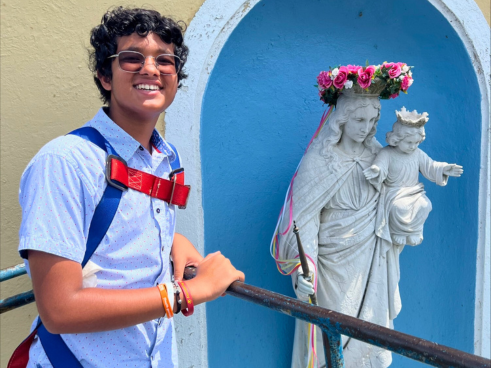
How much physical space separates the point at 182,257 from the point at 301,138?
1564 millimetres

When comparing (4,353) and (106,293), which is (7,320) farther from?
(106,293)

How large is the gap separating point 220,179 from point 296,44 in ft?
2.76

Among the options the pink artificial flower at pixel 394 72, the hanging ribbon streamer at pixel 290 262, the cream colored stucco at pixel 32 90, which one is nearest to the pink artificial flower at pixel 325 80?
the hanging ribbon streamer at pixel 290 262

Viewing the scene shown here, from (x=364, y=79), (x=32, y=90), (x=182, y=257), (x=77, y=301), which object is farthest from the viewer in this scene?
(x=364, y=79)

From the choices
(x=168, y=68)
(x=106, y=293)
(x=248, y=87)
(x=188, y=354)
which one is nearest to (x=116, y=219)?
(x=106, y=293)

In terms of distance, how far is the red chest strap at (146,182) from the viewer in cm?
103

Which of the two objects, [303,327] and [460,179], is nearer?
[303,327]

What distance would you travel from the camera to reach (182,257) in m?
1.38

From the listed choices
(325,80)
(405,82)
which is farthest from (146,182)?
(405,82)

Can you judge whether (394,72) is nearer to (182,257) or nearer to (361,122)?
(361,122)

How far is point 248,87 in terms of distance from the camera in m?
2.66

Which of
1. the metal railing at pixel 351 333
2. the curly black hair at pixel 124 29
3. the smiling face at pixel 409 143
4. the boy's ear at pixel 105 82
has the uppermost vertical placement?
the curly black hair at pixel 124 29

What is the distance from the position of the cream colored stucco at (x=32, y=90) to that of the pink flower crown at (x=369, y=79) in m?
0.98

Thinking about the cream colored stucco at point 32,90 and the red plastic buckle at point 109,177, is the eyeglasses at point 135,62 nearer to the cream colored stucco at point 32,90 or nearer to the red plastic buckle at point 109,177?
the red plastic buckle at point 109,177
